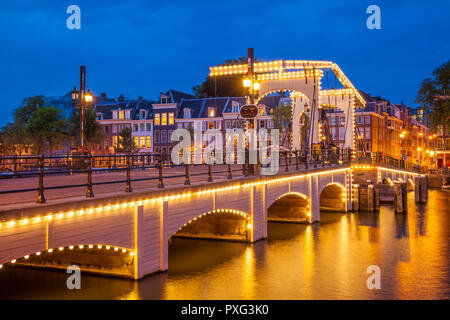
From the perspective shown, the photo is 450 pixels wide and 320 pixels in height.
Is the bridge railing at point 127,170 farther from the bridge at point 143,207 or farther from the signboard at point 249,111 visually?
the signboard at point 249,111

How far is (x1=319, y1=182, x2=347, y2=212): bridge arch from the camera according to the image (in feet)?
97.3

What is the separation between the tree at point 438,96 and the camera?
42875 mm

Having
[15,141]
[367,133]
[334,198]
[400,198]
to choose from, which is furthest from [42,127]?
[367,133]

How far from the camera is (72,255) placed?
13.8 m

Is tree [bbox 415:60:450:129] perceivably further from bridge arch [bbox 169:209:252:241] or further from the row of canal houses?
bridge arch [bbox 169:209:252:241]

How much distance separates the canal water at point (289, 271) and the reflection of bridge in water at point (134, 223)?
49cm

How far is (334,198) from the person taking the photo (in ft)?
98.8

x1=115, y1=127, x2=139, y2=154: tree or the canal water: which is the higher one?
x1=115, y1=127, x2=139, y2=154: tree

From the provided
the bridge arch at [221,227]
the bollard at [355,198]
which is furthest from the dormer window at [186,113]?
the bridge arch at [221,227]

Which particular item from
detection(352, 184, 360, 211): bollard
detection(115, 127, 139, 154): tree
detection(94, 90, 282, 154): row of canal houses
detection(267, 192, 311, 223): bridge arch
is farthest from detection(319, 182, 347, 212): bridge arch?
detection(115, 127, 139, 154): tree

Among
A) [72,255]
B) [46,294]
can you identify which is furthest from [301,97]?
[46,294]

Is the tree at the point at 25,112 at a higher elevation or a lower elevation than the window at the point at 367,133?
higher

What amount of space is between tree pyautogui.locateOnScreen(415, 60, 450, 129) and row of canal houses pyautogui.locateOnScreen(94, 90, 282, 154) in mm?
20309
